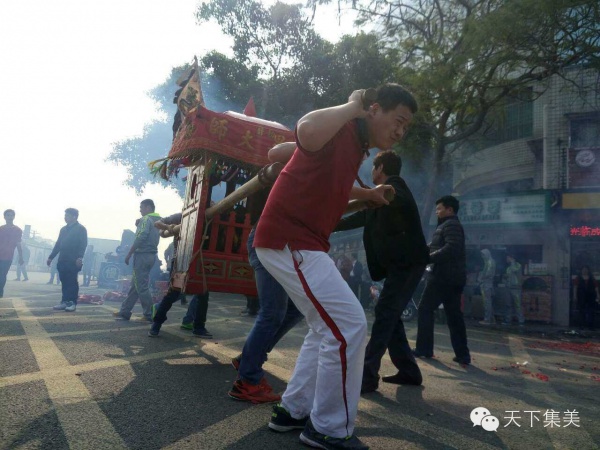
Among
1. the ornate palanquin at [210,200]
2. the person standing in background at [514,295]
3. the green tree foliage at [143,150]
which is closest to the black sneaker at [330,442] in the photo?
the ornate palanquin at [210,200]

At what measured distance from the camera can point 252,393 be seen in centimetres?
313

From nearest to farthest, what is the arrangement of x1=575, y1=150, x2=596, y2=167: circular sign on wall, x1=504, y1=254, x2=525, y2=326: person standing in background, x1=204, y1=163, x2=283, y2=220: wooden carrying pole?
x1=204, y1=163, x2=283, y2=220: wooden carrying pole < x1=504, y1=254, x2=525, y2=326: person standing in background < x1=575, y1=150, x2=596, y2=167: circular sign on wall

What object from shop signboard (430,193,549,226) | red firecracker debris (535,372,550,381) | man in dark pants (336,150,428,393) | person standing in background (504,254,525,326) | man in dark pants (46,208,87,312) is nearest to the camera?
man in dark pants (336,150,428,393)

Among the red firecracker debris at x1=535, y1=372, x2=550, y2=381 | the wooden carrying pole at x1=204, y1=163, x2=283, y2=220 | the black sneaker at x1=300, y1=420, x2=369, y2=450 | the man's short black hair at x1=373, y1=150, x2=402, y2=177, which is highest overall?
the man's short black hair at x1=373, y1=150, x2=402, y2=177

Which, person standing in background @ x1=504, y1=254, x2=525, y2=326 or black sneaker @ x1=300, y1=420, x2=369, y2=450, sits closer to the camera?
black sneaker @ x1=300, y1=420, x2=369, y2=450

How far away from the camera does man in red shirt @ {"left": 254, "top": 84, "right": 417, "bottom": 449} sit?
2.23m

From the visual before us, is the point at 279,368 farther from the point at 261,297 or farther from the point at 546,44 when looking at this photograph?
the point at 546,44

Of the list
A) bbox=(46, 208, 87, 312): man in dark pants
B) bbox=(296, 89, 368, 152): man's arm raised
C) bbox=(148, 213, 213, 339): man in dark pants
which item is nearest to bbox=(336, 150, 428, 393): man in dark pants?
bbox=(296, 89, 368, 152): man's arm raised

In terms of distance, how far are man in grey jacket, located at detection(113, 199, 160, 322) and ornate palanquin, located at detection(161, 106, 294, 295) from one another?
2.59m

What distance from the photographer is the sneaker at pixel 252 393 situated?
10.2 ft

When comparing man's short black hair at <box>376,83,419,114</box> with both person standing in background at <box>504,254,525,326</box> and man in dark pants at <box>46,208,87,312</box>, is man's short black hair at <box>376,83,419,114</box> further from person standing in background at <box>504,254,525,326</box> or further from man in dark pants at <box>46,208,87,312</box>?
person standing in background at <box>504,254,525,326</box>

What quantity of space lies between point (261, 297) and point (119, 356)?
1.99 m

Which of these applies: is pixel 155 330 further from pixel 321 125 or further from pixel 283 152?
pixel 321 125

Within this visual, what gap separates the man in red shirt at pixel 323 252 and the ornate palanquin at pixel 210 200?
258 centimetres
